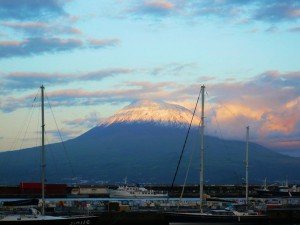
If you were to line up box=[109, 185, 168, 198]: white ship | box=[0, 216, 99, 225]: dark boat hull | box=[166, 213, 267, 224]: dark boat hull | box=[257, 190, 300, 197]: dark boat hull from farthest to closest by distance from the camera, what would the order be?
box=[109, 185, 168, 198]: white ship
box=[257, 190, 300, 197]: dark boat hull
box=[166, 213, 267, 224]: dark boat hull
box=[0, 216, 99, 225]: dark boat hull

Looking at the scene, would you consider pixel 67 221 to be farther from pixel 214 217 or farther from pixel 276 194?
pixel 276 194

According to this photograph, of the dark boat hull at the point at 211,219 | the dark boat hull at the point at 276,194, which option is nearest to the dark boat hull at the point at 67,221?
the dark boat hull at the point at 211,219

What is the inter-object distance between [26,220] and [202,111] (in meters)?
21.4

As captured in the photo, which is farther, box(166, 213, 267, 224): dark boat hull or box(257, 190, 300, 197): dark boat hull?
box(257, 190, 300, 197): dark boat hull

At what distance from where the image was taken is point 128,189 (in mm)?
126812

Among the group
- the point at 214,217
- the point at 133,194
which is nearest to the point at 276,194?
the point at 133,194

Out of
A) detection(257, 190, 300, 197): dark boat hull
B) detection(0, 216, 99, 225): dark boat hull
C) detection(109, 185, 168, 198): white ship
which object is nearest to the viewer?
detection(0, 216, 99, 225): dark boat hull

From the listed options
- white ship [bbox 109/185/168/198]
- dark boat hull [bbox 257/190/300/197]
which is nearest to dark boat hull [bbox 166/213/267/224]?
dark boat hull [bbox 257/190/300/197]

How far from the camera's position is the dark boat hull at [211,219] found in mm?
57969

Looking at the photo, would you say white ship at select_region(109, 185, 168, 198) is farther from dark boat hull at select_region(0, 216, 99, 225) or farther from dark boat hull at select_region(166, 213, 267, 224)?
dark boat hull at select_region(0, 216, 99, 225)

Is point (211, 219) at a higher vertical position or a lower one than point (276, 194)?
lower

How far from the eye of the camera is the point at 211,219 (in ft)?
190

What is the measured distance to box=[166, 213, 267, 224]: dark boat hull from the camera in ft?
190

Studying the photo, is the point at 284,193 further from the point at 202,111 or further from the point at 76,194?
the point at 202,111
